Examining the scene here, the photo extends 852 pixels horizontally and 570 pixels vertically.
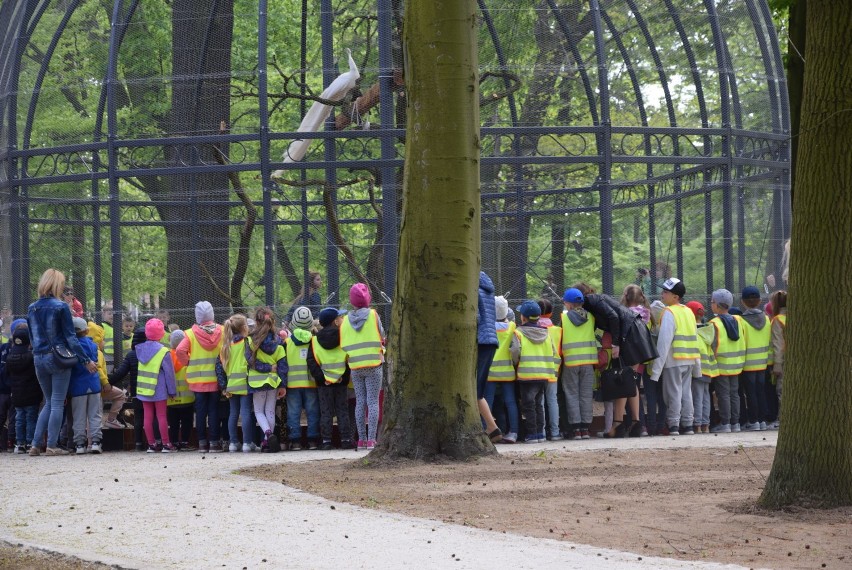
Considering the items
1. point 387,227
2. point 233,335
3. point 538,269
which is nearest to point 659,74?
point 538,269

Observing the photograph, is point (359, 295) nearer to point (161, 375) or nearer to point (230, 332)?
point (230, 332)

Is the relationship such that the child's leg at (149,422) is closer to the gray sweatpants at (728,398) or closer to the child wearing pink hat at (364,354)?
the child wearing pink hat at (364,354)

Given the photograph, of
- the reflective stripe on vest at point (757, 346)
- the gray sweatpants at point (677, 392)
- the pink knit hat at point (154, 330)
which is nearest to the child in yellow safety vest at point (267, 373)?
the pink knit hat at point (154, 330)

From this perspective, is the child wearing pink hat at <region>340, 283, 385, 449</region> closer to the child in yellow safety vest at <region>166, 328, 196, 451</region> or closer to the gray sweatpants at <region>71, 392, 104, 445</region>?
the child in yellow safety vest at <region>166, 328, 196, 451</region>

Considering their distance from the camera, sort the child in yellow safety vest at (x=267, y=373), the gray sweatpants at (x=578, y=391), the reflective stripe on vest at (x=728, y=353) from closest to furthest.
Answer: the child in yellow safety vest at (x=267, y=373) < the gray sweatpants at (x=578, y=391) < the reflective stripe on vest at (x=728, y=353)

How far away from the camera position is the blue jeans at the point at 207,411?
510 inches

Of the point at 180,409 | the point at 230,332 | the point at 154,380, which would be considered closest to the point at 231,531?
the point at 230,332

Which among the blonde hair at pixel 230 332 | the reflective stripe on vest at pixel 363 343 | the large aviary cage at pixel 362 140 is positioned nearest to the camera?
the reflective stripe on vest at pixel 363 343

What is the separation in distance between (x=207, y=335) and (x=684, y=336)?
5036 mm

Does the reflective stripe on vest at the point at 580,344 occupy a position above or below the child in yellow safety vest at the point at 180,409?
above

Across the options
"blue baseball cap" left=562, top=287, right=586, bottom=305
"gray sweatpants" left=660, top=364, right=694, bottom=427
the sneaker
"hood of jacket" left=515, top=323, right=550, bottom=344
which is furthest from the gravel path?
"gray sweatpants" left=660, top=364, right=694, bottom=427

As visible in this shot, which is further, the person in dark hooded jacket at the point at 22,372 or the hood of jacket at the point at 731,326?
the hood of jacket at the point at 731,326

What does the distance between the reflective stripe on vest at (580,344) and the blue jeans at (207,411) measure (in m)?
3.70

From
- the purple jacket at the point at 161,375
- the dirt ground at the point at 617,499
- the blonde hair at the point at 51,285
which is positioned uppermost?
the blonde hair at the point at 51,285
